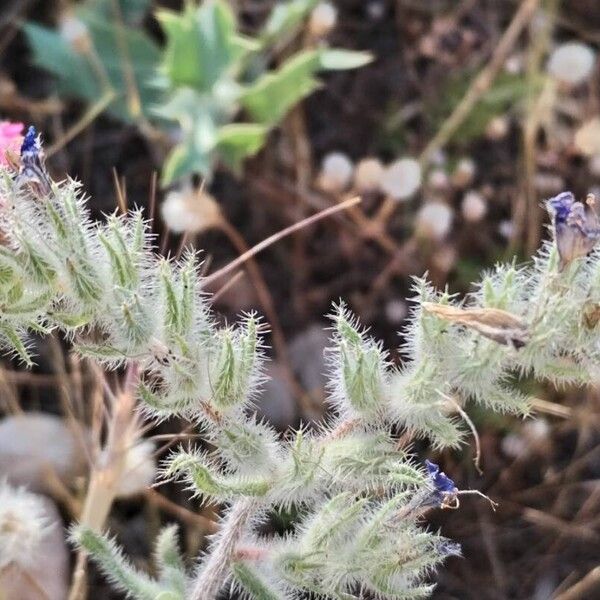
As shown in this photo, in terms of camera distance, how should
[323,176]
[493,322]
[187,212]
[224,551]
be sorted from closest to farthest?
[493,322]
[224,551]
[187,212]
[323,176]

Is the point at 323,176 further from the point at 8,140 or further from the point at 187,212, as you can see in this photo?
the point at 8,140

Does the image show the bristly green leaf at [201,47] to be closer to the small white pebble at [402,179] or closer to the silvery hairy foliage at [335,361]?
the small white pebble at [402,179]

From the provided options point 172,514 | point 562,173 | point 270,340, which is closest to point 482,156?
point 562,173

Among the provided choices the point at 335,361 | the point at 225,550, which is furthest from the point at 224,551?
the point at 335,361

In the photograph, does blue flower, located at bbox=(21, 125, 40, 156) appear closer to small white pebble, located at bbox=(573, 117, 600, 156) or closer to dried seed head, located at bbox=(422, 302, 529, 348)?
dried seed head, located at bbox=(422, 302, 529, 348)

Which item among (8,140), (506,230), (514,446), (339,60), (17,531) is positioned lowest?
(514,446)

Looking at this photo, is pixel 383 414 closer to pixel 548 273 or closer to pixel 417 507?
pixel 417 507
